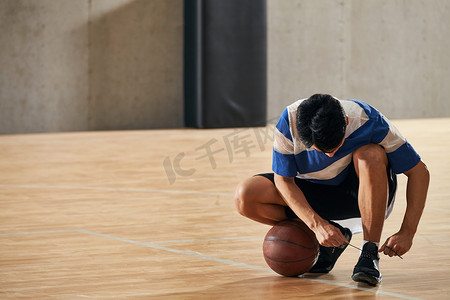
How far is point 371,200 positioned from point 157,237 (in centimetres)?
110

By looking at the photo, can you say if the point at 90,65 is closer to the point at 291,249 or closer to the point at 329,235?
the point at 291,249

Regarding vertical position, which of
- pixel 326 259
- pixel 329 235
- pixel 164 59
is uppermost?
pixel 164 59

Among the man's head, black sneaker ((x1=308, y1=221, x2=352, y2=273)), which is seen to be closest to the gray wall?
black sneaker ((x1=308, y1=221, x2=352, y2=273))

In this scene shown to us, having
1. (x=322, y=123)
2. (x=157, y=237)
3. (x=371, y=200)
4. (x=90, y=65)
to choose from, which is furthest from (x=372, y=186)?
(x=90, y=65)

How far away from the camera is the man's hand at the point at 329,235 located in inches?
87.0

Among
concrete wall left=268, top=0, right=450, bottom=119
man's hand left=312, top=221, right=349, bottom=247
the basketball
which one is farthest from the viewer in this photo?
concrete wall left=268, top=0, right=450, bottom=119

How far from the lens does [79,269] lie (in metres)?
2.50

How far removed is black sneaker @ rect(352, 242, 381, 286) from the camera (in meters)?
2.23

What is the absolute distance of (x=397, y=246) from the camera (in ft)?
7.47

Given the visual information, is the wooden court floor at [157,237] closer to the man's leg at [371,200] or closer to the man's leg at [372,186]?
the man's leg at [371,200]

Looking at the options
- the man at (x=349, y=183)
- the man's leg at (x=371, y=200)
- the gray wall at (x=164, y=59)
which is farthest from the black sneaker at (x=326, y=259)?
the gray wall at (x=164, y=59)

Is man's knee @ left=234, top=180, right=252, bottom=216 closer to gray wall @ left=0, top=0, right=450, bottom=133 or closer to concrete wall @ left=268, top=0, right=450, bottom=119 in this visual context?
gray wall @ left=0, top=0, right=450, bottom=133

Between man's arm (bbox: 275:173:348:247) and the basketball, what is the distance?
0.30 feet

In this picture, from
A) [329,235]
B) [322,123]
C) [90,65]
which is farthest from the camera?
[90,65]
